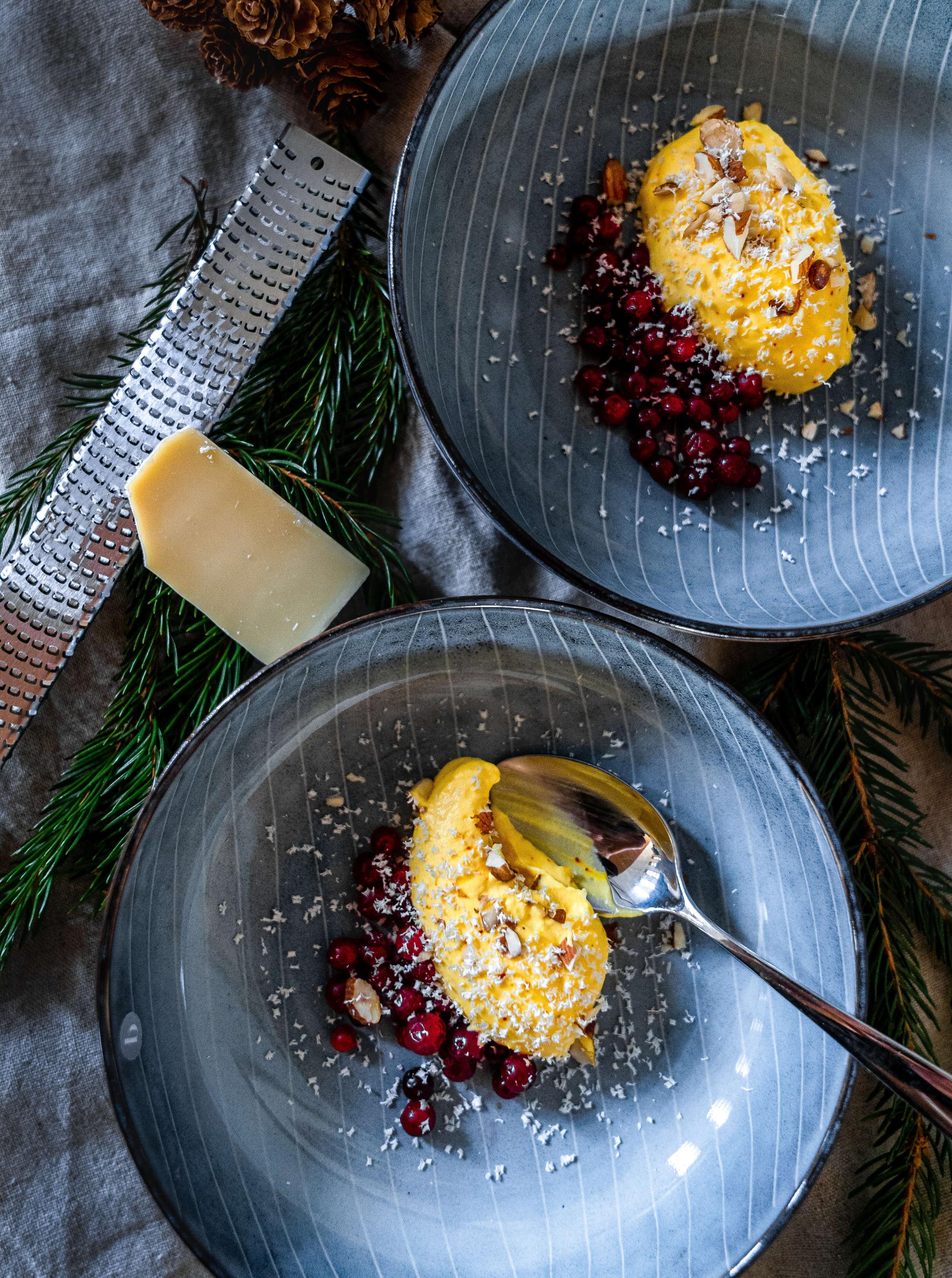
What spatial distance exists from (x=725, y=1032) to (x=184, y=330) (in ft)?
3.39

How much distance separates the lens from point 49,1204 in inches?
47.9

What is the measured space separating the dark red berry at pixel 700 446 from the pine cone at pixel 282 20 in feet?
2.02

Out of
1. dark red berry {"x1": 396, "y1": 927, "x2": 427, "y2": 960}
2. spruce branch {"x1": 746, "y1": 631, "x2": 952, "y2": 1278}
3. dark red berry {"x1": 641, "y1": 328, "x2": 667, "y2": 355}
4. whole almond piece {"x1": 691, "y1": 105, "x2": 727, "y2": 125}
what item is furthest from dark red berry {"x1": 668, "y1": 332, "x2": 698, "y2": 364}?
dark red berry {"x1": 396, "y1": 927, "x2": 427, "y2": 960}

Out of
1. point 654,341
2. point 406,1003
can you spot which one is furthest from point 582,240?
point 406,1003

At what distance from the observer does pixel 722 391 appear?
4.06 ft

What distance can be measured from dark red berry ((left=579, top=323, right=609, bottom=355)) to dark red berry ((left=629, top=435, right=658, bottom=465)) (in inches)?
4.7

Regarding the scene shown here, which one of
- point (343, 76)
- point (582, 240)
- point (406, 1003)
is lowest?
point (406, 1003)

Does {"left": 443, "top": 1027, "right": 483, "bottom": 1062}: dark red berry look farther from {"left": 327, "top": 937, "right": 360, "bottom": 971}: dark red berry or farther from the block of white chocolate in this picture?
the block of white chocolate

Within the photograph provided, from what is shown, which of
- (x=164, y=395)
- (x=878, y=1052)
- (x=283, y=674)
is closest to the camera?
(x=878, y=1052)

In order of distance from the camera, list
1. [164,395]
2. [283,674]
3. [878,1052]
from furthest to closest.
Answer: [164,395]
[283,674]
[878,1052]

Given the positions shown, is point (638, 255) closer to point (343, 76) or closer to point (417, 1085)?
point (343, 76)

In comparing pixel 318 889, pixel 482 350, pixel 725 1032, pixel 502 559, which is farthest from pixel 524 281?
pixel 725 1032

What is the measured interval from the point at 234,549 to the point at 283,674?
173mm

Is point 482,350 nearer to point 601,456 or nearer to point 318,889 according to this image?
point 601,456
